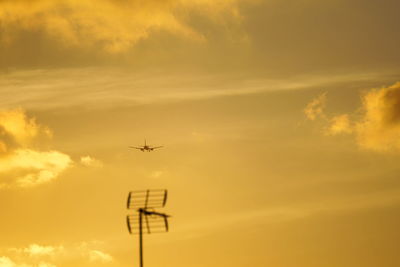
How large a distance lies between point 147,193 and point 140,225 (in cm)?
228

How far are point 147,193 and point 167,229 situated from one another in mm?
→ 2644

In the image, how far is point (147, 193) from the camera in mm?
137500

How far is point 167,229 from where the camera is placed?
5404 inches

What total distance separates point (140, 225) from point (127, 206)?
1.51 m

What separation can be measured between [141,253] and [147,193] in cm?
491

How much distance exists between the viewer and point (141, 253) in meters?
134

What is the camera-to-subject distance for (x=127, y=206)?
13688 cm

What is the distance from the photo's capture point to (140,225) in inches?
5374

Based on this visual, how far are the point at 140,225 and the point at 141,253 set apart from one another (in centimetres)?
280
